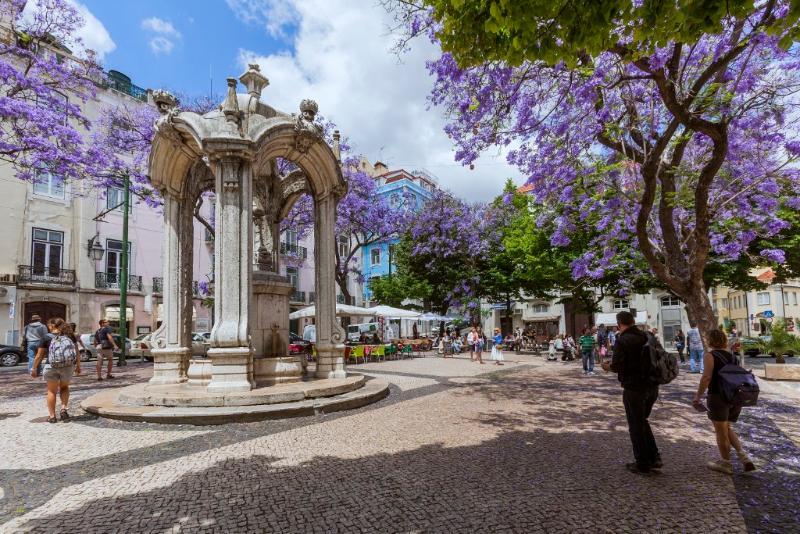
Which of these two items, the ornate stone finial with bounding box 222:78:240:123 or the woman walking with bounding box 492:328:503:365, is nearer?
the ornate stone finial with bounding box 222:78:240:123

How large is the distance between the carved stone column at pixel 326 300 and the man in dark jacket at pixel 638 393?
6.01 m

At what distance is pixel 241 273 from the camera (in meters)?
7.98

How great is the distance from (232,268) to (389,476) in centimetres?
489

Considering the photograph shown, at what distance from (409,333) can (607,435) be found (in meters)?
44.1

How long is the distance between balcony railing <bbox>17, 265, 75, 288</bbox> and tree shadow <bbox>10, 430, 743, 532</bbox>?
26.3m

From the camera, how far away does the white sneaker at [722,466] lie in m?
4.60

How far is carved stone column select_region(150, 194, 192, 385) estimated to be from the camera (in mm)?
9109

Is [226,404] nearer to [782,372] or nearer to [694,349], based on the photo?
[694,349]

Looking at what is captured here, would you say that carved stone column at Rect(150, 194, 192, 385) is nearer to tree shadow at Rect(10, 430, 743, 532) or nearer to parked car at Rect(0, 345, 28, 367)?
tree shadow at Rect(10, 430, 743, 532)

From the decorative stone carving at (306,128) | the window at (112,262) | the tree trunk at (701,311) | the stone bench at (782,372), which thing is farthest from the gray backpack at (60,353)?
the window at (112,262)

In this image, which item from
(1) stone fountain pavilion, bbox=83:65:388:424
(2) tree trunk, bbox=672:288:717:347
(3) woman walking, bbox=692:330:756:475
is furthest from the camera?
(1) stone fountain pavilion, bbox=83:65:388:424

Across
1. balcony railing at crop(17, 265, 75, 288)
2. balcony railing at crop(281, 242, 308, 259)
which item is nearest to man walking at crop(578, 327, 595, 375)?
balcony railing at crop(281, 242, 308, 259)

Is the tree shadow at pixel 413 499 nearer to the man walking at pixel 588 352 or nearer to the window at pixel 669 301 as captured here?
the man walking at pixel 588 352

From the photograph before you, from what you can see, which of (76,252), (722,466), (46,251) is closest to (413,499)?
(722,466)
